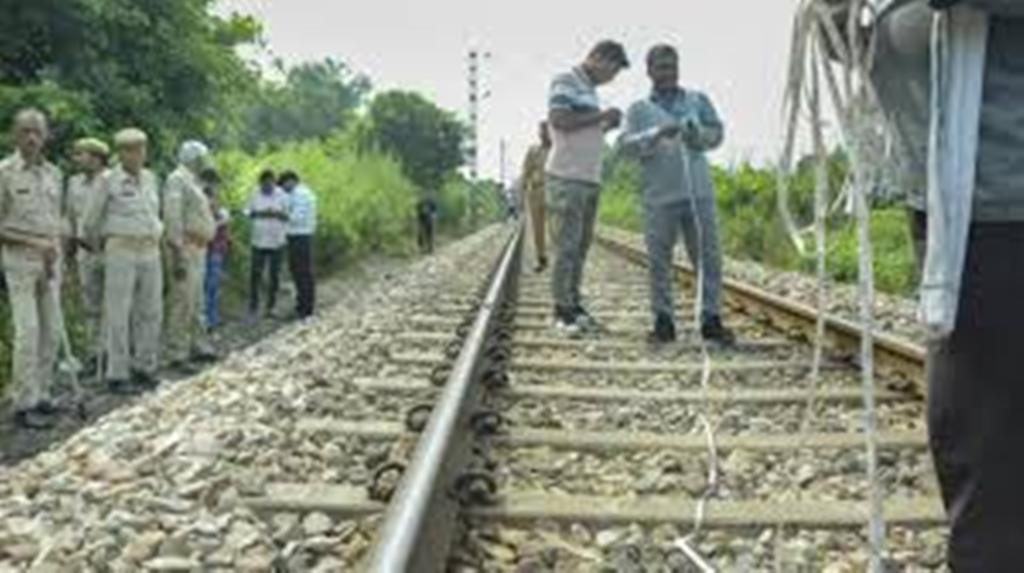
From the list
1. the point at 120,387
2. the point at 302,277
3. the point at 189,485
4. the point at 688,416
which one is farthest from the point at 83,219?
the point at 302,277

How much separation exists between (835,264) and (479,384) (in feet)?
39.9

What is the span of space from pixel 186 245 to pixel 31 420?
3502 mm

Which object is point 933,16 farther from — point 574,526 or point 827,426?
point 827,426

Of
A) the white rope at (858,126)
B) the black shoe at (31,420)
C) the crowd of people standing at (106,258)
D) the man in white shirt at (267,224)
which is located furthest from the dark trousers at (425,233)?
the white rope at (858,126)

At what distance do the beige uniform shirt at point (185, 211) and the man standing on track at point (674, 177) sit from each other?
411cm

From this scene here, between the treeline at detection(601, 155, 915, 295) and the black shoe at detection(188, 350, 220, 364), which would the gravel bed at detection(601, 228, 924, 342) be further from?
the black shoe at detection(188, 350, 220, 364)

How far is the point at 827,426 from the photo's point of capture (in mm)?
6020

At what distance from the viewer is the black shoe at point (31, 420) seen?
8.55 m

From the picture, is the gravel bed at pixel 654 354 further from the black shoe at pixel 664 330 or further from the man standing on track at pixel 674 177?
the man standing on track at pixel 674 177

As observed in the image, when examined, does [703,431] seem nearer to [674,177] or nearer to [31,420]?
[674,177]

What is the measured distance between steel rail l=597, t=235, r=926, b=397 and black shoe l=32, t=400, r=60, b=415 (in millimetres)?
4012

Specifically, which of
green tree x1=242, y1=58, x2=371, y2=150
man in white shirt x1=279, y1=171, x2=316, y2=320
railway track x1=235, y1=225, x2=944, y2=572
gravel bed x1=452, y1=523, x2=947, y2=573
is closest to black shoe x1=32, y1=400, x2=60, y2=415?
railway track x1=235, y1=225, x2=944, y2=572

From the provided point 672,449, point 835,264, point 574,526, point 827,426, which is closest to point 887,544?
point 574,526

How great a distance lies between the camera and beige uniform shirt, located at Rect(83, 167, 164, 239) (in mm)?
10156
